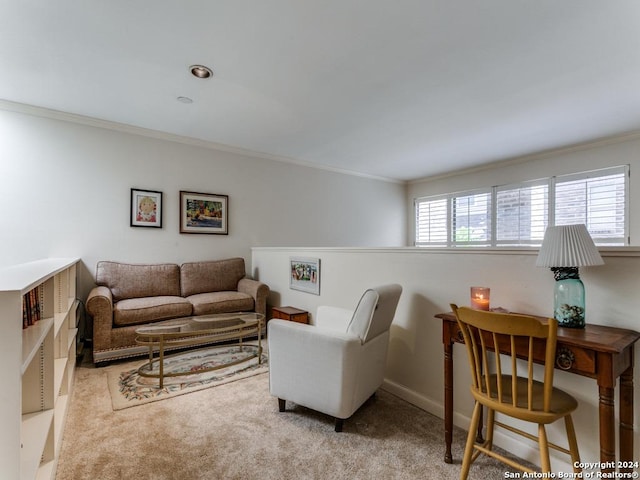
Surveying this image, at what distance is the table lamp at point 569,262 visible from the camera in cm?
140

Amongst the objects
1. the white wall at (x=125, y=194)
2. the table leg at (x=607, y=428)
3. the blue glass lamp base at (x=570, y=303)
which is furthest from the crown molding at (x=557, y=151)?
the table leg at (x=607, y=428)

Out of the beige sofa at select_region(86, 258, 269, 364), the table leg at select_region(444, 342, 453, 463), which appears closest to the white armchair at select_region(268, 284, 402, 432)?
the table leg at select_region(444, 342, 453, 463)

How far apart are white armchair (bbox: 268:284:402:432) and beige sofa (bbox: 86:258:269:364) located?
4.98 ft

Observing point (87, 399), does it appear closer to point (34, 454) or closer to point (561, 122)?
point (34, 454)

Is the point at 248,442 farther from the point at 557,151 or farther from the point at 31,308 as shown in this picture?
the point at 557,151

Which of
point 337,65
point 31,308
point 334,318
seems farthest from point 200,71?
point 334,318

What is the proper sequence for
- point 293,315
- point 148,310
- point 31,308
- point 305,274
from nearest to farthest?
point 31,308 < point 148,310 < point 293,315 < point 305,274

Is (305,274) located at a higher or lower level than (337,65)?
lower

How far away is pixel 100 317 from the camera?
291cm

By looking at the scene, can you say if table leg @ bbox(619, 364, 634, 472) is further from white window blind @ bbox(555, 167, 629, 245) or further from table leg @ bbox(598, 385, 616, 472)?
white window blind @ bbox(555, 167, 629, 245)

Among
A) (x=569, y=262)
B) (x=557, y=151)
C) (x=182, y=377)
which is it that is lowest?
(x=182, y=377)

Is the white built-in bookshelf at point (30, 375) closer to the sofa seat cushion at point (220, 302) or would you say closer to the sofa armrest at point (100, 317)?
the sofa armrest at point (100, 317)

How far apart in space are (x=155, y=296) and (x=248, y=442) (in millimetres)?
2364

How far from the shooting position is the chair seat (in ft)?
4.15
